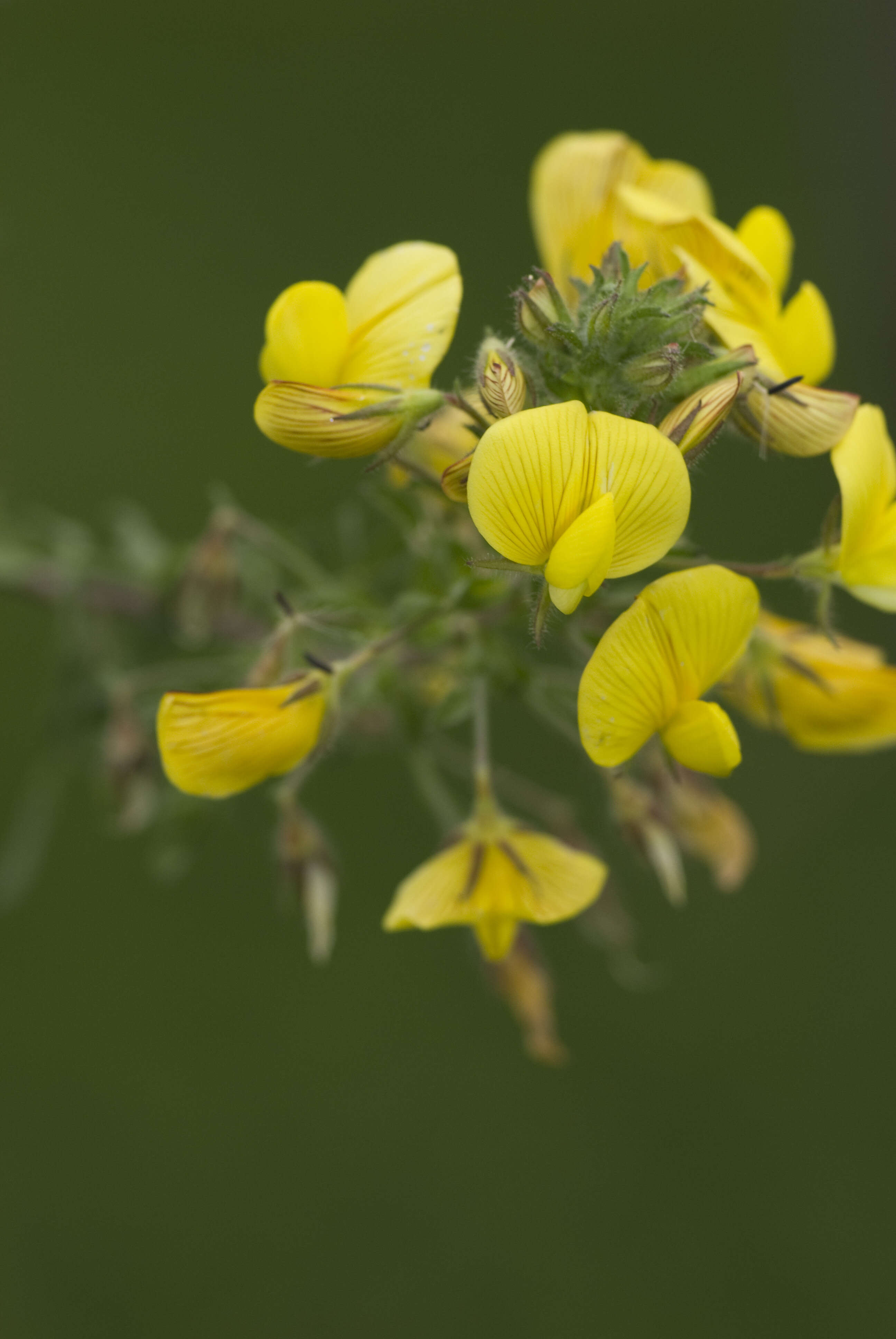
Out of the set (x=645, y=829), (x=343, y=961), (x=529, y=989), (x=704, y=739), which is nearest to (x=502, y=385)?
(x=704, y=739)

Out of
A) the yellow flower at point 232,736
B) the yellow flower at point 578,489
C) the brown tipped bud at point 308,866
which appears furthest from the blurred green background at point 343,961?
the yellow flower at point 578,489

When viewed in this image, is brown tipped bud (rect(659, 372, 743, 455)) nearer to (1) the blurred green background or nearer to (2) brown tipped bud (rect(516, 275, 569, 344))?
(2) brown tipped bud (rect(516, 275, 569, 344))

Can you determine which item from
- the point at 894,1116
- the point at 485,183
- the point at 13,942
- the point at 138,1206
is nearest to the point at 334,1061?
the point at 138,1206

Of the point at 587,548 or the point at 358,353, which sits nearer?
the point at 587,548

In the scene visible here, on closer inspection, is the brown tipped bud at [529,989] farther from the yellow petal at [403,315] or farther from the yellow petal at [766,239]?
the yellow petal at [766,239]

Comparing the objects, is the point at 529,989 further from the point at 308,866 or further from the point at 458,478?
the point at 458,478

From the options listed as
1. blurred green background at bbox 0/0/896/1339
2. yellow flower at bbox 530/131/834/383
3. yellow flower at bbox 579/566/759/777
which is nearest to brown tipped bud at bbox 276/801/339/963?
yellow flower at bbox 579/566/759/777
